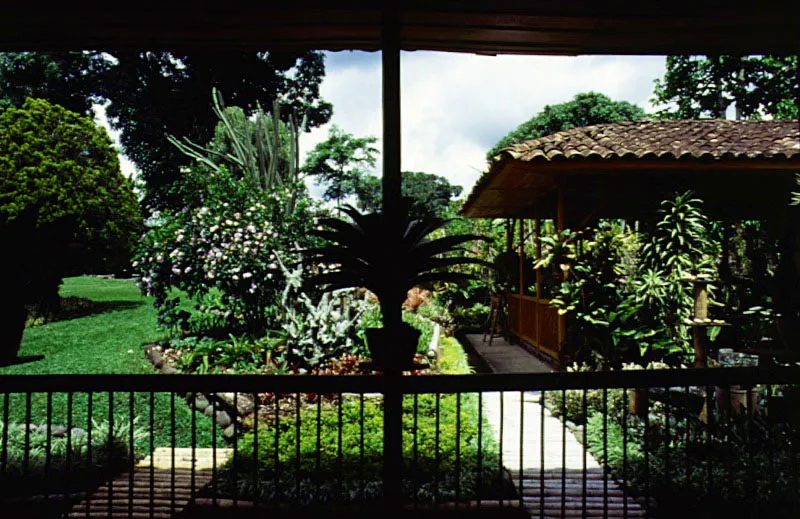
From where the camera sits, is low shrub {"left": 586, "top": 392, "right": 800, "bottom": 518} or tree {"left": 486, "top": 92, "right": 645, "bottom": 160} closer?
low shrub {"left": 586, "top": 392, "right": 800, "bottom": 518}

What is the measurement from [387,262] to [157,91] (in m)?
21.5

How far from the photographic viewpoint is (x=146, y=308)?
1324cm

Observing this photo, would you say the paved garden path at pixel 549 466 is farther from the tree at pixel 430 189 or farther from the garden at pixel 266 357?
the tree at pixel 430 189

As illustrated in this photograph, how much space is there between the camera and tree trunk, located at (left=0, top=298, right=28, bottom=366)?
2428mm

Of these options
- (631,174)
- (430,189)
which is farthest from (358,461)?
(430,189)

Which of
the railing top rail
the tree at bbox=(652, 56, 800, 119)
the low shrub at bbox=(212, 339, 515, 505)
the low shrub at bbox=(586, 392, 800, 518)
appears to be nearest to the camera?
the railing top rail

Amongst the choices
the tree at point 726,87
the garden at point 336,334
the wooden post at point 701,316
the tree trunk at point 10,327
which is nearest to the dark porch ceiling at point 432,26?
the garden at point 336,334

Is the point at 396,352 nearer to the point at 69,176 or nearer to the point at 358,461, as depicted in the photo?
the point at 358,461

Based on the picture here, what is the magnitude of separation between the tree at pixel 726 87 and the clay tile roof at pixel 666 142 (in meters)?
7.65

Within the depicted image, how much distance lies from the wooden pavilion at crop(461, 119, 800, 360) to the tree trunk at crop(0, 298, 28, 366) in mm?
4844

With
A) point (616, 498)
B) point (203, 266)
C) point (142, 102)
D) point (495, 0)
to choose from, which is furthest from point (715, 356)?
point (142, 102)

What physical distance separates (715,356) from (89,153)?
12.4m

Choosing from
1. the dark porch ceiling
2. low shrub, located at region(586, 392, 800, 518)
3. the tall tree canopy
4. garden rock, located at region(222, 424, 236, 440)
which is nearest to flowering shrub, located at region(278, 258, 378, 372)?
garden rock, located at region(222, 424, 236, 440)

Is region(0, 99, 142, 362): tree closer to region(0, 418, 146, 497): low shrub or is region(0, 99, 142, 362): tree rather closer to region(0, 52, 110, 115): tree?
region(0, 418, 146, 497): low shrub
